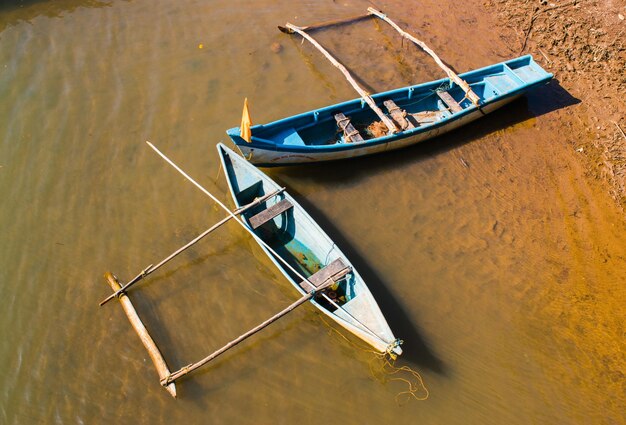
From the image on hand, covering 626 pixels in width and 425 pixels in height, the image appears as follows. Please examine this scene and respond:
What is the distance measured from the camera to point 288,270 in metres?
9.54

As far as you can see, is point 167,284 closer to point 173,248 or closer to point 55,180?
point 173,248

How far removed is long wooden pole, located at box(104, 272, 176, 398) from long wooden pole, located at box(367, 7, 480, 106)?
8914mm

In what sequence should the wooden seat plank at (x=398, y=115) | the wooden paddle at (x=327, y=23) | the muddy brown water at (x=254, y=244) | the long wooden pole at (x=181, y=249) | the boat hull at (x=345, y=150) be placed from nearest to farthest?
1. the muddy brown water at (x=254, y=244)
2. the long wooden pole at (x=181, y=249)
3. the boat hull at (x=345, y=150)
4. the wooden seat plank at (x=398, y=115)
5. the wooden paddle at (x=327, y=23)

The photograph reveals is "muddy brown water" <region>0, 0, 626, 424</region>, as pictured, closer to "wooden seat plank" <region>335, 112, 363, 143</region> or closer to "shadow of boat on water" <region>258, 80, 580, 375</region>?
"shadow of boat on water" <region>258, 80, 580, 375</region>

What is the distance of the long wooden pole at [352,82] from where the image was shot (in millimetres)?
11102

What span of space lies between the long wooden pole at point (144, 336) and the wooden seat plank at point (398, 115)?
7225 mm

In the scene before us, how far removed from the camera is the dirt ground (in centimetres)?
1191

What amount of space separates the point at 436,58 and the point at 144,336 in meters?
9.87

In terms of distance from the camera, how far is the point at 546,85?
13.2 m

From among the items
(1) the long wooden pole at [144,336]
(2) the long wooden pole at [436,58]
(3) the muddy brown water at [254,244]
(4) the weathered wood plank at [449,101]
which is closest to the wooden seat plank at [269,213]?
(3) the muddy brown water at [254,244]

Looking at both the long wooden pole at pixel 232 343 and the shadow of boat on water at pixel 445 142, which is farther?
the shadow of boat on water at pixel 445 142

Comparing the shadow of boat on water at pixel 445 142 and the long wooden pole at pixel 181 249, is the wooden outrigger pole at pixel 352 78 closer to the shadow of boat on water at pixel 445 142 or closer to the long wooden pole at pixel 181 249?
the shadow of boat on water at pixel 445 142

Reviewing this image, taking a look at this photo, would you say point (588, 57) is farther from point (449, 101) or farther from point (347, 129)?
point (347, 129)

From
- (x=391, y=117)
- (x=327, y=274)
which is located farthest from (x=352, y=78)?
(x=327, y=274)
